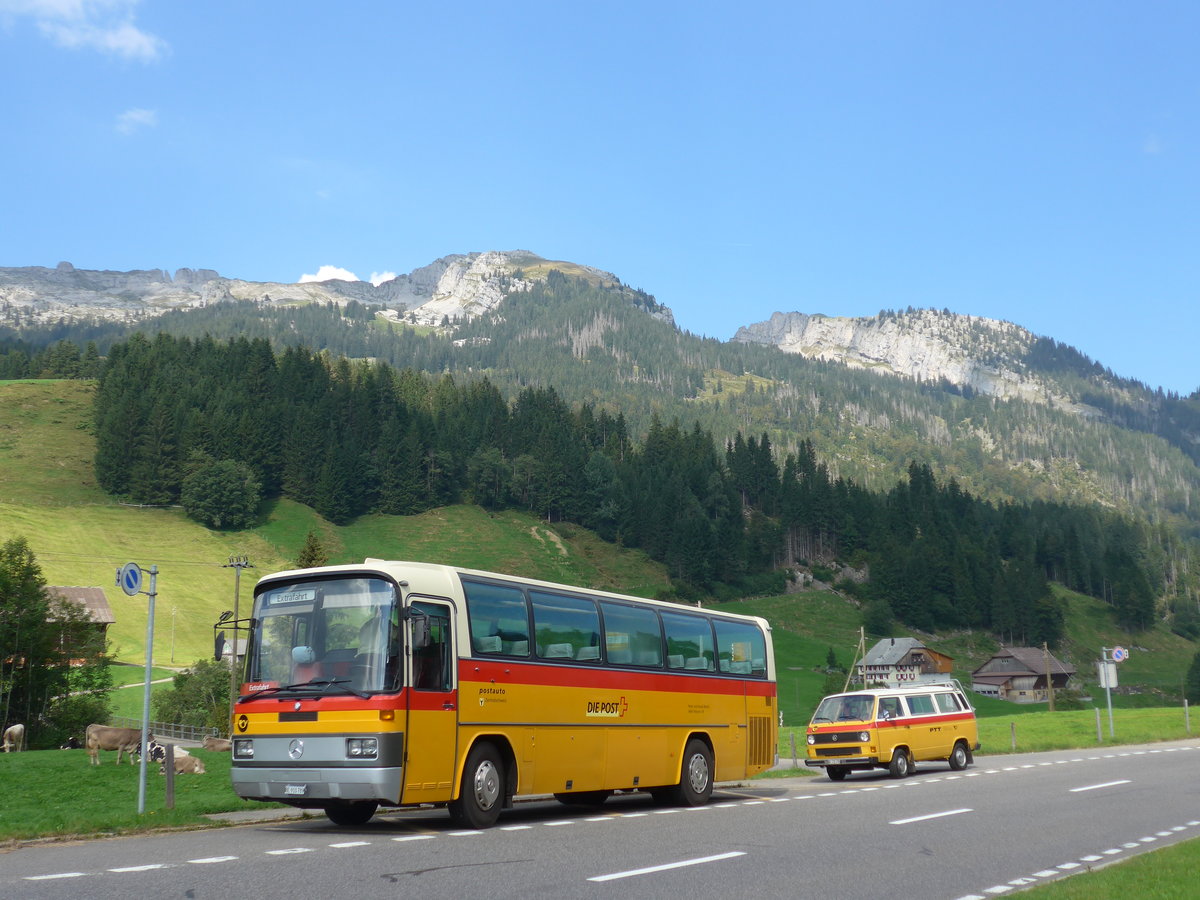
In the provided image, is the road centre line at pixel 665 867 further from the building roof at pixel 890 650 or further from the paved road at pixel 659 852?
the building roof at pixel 890 650

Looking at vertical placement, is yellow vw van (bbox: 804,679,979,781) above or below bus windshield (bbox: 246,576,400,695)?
below

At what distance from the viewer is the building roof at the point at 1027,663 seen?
134 m

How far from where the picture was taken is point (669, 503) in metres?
160

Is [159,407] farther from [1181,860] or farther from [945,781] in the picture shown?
[1181,860]

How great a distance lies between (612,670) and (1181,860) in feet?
33.3

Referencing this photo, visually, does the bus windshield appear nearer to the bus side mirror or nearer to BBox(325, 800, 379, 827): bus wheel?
the bus side mirror

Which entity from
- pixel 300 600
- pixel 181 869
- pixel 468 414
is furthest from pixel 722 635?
pixel 468 414

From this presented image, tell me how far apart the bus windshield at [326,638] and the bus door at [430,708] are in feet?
1.22

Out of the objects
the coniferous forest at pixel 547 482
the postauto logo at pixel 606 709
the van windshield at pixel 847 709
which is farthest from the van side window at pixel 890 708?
the coniferous forest at pixel 547 482

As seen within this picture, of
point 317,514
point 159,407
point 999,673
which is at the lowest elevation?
point 999,673

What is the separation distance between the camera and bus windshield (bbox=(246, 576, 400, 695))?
1555 centimetres

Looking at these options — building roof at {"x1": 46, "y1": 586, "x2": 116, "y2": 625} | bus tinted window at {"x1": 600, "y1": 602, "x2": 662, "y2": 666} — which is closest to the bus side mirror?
bus tinted window at {"x1": 600, "y1": 602, "x2": 662, "y2": 666}

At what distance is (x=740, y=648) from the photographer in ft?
80.6

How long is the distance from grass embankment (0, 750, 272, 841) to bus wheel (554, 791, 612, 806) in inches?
241
